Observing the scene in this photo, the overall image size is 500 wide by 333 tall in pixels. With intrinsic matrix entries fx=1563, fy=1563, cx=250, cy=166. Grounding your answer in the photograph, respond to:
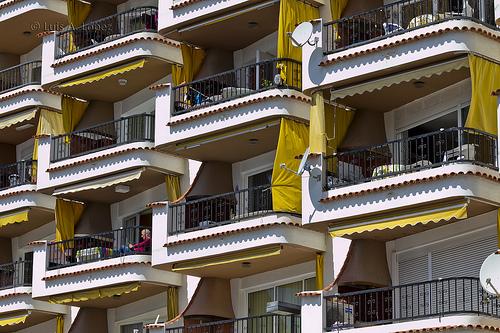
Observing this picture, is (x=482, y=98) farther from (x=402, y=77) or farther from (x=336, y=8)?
(x=336, y=8)

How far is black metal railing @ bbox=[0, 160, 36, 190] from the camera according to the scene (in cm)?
5347

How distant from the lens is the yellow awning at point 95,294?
47.6 meters

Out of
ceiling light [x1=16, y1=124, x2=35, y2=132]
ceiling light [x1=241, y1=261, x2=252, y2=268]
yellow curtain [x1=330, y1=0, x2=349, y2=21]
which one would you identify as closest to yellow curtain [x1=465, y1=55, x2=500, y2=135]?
yellow curtain [x1=330, y1=0, x2=349, y2=21]

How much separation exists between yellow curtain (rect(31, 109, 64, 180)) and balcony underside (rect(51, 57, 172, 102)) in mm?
1416

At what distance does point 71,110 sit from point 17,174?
3.60m

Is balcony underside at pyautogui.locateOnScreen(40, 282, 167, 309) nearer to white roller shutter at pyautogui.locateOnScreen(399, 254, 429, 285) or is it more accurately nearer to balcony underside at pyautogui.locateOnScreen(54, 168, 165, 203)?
balcony underside at pyautogui.locateOnScreen(54, 168, 165, 203)

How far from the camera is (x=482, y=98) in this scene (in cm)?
3869

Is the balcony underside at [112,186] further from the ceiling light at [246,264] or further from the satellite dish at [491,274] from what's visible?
the satellite dish at [491,274]

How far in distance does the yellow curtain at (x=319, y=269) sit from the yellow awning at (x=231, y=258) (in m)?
1.16

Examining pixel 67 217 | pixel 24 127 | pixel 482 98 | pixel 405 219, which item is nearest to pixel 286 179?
pixel 405 219

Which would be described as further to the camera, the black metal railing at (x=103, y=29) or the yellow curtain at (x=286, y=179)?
the black metal railing at (x=103, y=29)

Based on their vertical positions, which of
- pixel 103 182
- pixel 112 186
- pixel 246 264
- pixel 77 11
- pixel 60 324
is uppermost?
pixel 77 11

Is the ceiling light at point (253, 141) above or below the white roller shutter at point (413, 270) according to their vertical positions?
above

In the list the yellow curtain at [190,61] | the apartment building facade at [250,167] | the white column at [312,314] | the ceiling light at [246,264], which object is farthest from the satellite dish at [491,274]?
the yellow curtain at [190,61]
